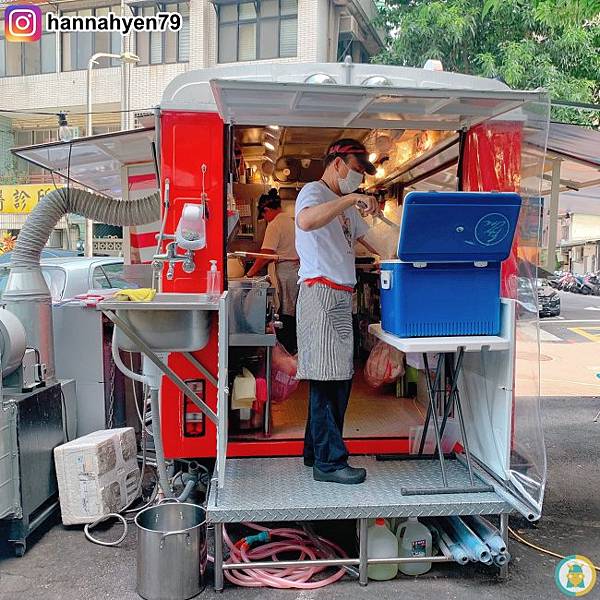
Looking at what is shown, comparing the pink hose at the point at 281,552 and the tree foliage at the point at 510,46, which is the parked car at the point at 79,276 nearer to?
the pink hose at the point at 281,552

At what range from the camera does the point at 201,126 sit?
12.3ft

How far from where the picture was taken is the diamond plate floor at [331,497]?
3221mm

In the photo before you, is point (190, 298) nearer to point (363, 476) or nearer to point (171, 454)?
point (171, 454)

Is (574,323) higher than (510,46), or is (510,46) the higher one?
(510,46)

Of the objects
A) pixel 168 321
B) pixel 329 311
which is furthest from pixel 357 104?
pixel 168 321

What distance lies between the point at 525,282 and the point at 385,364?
5.08ft

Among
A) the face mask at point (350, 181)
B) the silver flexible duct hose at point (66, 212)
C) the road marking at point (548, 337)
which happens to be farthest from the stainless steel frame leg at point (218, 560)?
the road marking at point (548, 337)

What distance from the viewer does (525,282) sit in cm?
330

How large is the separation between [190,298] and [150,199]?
5.48ft

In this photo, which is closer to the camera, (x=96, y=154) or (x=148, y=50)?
(x=96, y=154)

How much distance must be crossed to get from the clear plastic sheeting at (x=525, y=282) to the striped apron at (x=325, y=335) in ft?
3.05

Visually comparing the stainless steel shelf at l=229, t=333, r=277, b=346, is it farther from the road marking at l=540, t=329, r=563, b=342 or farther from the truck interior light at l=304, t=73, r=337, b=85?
the road marking at l=540, t=329, r=563, b=342

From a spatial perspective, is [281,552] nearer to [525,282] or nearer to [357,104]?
[525,282]

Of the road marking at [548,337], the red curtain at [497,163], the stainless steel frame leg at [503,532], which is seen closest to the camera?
the stainless steel frame leg at [503,532]
